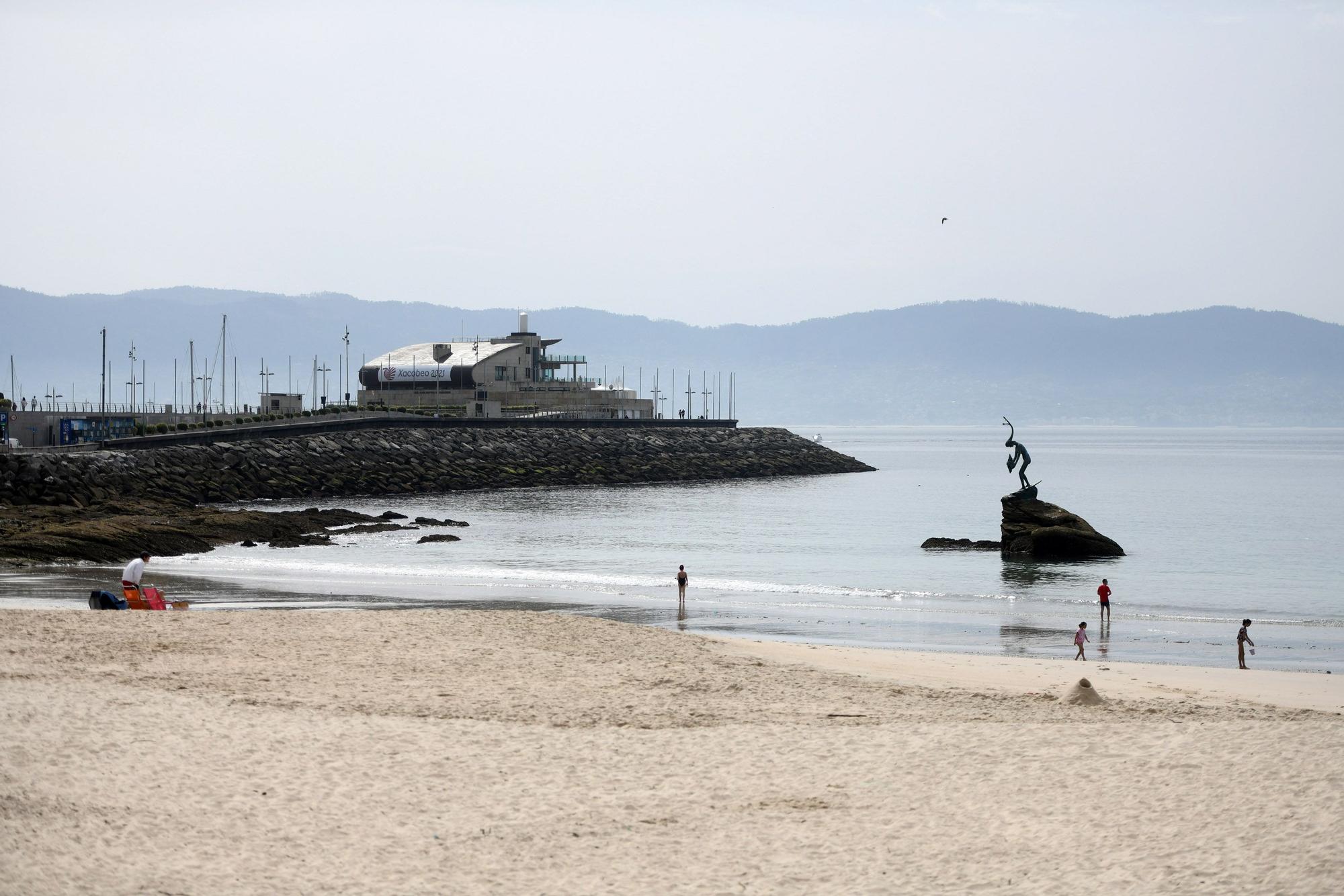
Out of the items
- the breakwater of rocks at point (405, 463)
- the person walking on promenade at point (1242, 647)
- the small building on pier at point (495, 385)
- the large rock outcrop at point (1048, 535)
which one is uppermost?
the small building on pier at point (495, 385)

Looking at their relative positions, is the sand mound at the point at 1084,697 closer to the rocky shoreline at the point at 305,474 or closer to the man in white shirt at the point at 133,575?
the man in white shirt at the point at 133,575

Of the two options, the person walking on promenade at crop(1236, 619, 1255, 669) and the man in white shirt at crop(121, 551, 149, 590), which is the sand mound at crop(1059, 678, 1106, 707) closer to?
the person walking on promenade at crop(1236, 619, 1255, 669)

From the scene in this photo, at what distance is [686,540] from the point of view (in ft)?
160

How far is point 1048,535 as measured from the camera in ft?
139

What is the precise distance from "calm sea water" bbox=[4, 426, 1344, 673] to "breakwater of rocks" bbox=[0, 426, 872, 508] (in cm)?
412

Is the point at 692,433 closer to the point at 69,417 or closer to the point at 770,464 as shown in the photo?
the point at 770,464

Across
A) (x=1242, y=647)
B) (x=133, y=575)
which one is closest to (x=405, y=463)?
(x=133, y=575)

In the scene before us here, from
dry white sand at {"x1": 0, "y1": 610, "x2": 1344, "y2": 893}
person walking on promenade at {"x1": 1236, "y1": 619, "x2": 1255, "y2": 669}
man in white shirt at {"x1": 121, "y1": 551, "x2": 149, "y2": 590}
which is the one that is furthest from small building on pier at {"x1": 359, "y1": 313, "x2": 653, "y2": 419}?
dry white sand at {"x1": 0, "y1": 610, "x2": 1344, "y2": 893}

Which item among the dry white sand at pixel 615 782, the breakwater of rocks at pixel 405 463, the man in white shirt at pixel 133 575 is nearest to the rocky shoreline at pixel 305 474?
the breakwater of rocks at pixel 405 463

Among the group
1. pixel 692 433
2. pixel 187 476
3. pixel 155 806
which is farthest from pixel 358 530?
pixel 692 433

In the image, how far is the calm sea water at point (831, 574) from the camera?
89.8 feet

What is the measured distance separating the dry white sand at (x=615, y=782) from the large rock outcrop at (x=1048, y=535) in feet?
82.3

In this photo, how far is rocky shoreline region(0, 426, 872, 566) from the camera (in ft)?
127

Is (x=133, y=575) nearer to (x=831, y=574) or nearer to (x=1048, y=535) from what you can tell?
(x=831, y=574)
